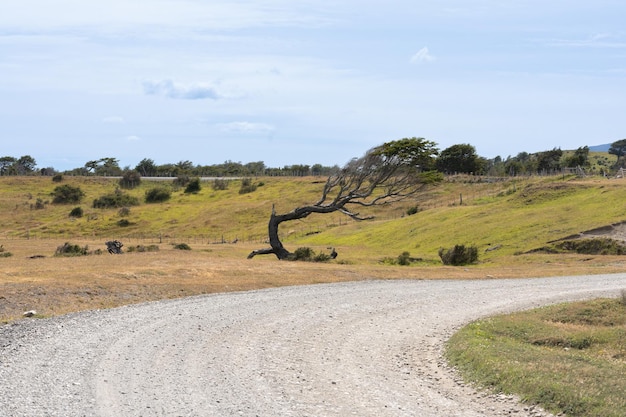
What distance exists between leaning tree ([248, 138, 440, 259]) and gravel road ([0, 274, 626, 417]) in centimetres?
2048

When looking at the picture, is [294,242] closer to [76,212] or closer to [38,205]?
[76,212]

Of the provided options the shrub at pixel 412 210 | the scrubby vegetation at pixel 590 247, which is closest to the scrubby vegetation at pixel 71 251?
the scrubby vegetation at pixel 590 247

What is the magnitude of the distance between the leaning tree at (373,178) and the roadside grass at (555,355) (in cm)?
2309

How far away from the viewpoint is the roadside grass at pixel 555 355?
949cm

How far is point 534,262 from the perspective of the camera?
1478 inches

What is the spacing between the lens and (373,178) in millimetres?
42688

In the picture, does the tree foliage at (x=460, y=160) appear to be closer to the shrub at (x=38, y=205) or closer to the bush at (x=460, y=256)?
the shrub at (x=38, y=205)

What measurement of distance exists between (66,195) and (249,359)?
9064cm

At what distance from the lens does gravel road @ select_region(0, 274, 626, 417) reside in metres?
9.71

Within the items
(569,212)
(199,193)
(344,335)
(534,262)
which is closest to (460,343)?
(344,335)

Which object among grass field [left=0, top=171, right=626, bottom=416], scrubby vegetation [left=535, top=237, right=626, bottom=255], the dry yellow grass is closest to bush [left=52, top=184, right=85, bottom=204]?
grass field [left=0, top=171, right=626, bottom=416]

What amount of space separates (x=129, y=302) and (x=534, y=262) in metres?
24.0

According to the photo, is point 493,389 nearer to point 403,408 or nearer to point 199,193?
point 403,408

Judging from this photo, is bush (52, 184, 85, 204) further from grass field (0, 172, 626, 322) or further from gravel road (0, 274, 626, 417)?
gravel road (0, 274, 626, 417)
